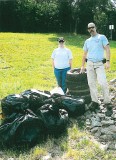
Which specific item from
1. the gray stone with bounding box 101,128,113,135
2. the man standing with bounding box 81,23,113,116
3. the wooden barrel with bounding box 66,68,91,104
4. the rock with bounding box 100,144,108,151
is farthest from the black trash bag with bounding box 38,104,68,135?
the wooden barrel with bounding box 66,68,91,104

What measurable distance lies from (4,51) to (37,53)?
1.80 metres

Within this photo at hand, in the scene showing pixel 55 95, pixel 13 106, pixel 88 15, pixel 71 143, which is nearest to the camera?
pixel 71 143

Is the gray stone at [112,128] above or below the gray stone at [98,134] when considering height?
above

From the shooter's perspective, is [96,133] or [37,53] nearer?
[96,133]

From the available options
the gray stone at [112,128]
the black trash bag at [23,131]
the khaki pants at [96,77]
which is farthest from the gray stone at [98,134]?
the khaki pants at [96,77]

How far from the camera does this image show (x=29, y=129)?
19.9 feet

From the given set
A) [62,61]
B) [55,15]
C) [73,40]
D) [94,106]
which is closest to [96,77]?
[94,106]

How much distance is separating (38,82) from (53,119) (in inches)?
197

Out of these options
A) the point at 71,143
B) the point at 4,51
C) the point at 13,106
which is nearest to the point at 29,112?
the point at 13,106

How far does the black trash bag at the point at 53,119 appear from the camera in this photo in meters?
6.30

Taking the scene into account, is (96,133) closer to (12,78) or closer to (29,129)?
(29,129)

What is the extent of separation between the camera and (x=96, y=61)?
779 centimetres

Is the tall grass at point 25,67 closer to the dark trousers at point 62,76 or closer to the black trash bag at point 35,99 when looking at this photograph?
the dark trousers at point 62,76

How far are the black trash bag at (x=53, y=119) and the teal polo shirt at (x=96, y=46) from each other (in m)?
1.72
